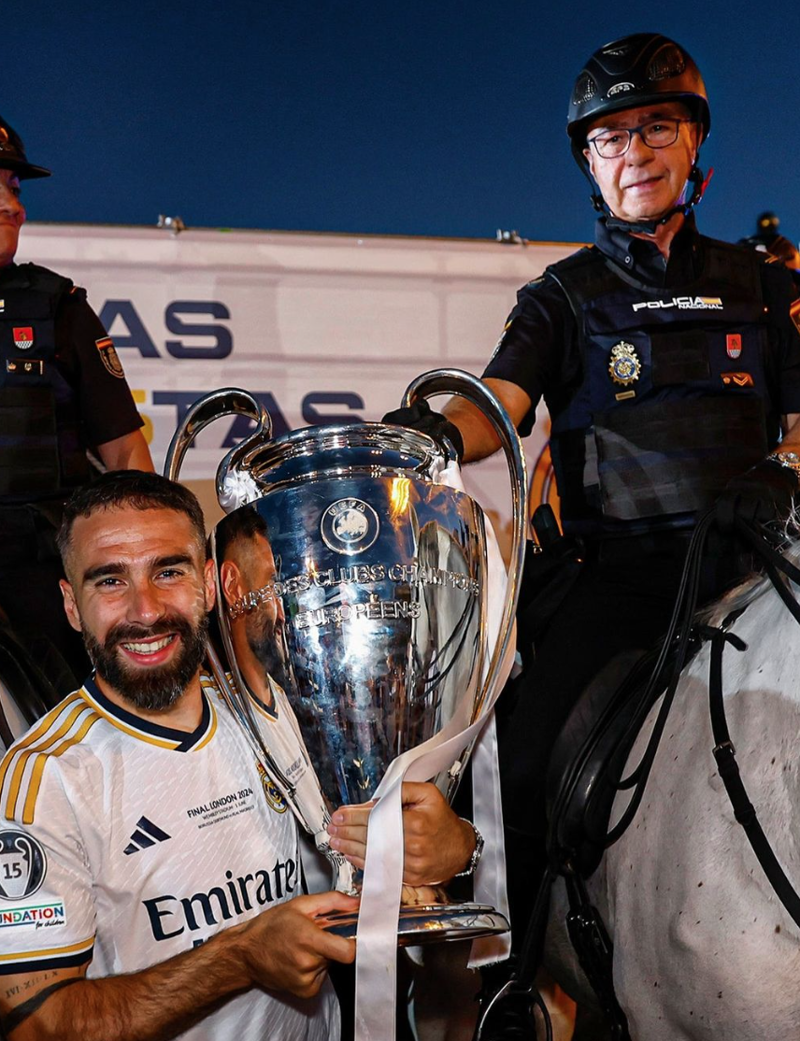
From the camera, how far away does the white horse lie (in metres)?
1.87

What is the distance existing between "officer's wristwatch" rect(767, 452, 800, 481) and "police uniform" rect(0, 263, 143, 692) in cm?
166

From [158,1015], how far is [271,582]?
680 mm

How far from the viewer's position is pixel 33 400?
120 inches

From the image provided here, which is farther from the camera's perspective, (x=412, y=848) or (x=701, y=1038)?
(x=701, y=1038)

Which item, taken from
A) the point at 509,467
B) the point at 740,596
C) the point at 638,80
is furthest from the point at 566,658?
the point at 638,80

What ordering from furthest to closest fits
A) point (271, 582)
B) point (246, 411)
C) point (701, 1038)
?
point (246, 411)
point (701, 1038)
point (271, 582)

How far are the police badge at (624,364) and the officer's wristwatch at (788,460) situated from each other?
1.66 ft

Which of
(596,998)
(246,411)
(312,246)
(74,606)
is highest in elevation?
(312,246)

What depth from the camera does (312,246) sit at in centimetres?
441

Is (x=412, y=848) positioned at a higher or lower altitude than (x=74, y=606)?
lower

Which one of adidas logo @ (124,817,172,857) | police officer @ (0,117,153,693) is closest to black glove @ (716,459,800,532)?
adidas logo @ (124,817,172,857)

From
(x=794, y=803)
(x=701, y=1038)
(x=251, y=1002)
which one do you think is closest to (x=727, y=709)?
(x=794, y=803)

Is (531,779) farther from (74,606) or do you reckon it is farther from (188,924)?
(74,606)

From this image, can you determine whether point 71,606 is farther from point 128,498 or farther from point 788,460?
point 788,460
